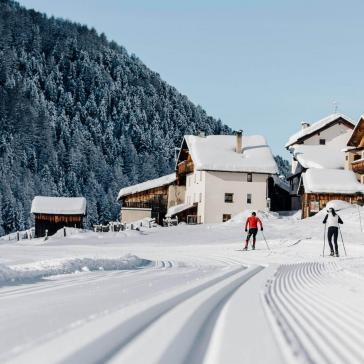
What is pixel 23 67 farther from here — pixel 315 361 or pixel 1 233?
pixel 315 361

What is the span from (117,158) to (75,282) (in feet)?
499

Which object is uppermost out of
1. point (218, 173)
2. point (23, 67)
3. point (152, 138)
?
point (23, 67)

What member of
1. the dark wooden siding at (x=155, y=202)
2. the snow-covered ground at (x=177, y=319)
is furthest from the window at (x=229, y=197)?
the snow-covered ground at (x=177, y=319)

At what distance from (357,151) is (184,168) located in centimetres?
1763

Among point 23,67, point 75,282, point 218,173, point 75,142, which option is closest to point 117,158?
point 75,142

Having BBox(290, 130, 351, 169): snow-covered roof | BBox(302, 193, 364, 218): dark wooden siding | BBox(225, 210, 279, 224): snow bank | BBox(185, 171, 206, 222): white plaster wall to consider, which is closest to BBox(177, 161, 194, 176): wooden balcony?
BBox(185, 171, 206, 222): white plaster wall

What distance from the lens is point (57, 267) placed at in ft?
32.2

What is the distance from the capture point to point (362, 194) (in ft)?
176

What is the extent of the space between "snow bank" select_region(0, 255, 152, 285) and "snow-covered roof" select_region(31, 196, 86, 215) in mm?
54159

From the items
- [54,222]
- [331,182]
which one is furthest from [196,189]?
[54,222]

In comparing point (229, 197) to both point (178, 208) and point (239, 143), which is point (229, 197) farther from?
point (239, 143)

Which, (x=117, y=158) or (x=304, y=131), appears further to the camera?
(x=117, y=158)

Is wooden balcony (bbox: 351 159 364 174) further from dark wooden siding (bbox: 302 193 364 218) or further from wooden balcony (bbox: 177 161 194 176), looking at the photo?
wooden balcony (bbox: 177 161 194 176)

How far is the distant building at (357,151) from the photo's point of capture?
55528 mm
